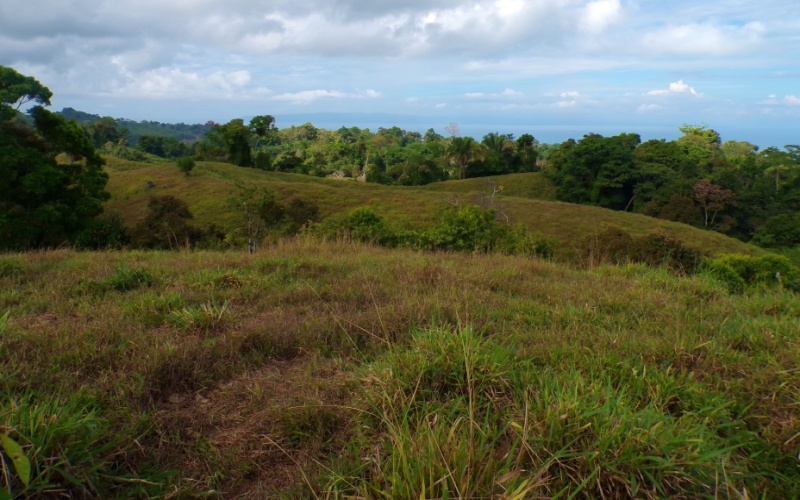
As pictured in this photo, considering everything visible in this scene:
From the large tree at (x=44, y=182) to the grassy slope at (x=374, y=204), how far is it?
897cm

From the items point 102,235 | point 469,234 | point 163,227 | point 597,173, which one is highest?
point 597,173

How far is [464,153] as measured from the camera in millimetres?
58344

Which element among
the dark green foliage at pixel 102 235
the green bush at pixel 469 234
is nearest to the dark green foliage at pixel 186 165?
the dark green foliage at pixel 102 235

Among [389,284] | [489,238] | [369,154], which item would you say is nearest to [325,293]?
[389,284]

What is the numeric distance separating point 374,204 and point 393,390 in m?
34.8

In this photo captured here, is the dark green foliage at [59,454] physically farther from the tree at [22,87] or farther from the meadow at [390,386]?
the tree at [22,87]

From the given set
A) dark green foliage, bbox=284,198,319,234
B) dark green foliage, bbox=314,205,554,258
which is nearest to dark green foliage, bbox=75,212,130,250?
dark green foliage, bbox=284,198,319,234

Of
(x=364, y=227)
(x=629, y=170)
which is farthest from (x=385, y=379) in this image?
(x=629, y=170)

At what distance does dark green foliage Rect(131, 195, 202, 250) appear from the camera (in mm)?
20569

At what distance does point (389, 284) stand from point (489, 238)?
11.4 metres

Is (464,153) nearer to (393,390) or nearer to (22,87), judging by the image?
(22,87)

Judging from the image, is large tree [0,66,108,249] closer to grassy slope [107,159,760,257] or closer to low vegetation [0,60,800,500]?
grassy slope [107,159,760,257]

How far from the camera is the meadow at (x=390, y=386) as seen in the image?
5.71 feet

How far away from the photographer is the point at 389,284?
4.74 metres
